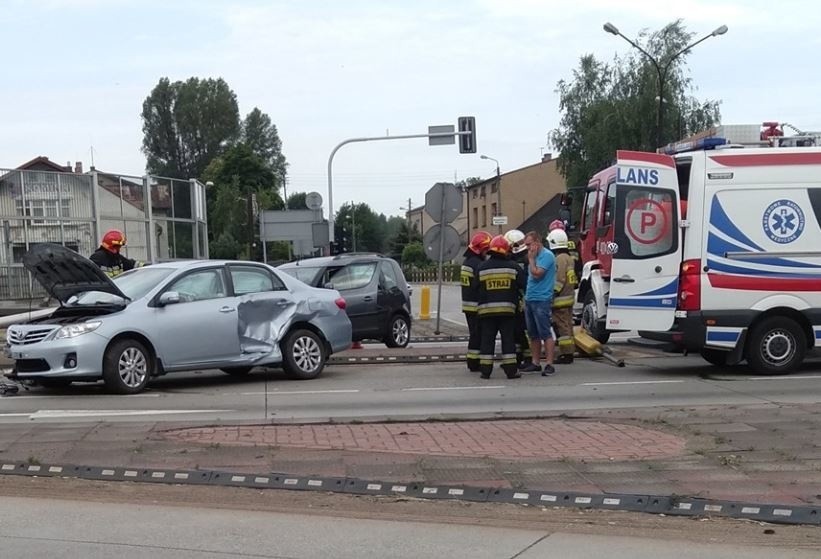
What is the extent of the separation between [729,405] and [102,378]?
6.79 m

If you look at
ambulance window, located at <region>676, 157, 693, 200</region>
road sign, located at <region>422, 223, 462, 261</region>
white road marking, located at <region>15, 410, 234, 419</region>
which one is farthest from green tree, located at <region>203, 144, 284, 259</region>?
white road marking, located at <region>15, 410, 234, 419</region>

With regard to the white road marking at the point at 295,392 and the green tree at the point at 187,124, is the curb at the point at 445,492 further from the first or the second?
the green tree at the point at 187,124

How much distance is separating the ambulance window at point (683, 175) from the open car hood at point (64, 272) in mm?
6944

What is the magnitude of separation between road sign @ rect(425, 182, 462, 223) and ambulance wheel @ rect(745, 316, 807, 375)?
7626mm

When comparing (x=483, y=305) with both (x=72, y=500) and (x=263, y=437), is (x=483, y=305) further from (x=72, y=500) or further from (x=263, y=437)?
(x=72, y=500)

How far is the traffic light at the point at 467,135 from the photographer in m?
31.1

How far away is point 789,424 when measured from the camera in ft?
28.3

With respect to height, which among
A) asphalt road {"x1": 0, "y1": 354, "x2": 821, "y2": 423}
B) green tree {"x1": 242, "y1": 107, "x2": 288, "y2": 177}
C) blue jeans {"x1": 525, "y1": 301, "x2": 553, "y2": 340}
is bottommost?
asphalt road {"x1": 0, "y1": 354, "x2": 821, "y2": 423}

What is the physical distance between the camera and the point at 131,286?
1175 centimetres

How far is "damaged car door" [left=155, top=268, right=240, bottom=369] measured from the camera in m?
11.4

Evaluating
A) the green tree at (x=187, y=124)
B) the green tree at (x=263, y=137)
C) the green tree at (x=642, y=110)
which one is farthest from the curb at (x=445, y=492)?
the green tree at (x=263, y=137)

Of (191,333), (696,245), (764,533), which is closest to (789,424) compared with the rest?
(764,533)

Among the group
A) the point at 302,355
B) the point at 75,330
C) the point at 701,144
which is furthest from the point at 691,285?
the point at 75,330

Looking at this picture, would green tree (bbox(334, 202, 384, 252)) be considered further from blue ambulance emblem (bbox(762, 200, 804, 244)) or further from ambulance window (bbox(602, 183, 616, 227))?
blue ambulance emblem (bbox(762, 200, 804, 244))
